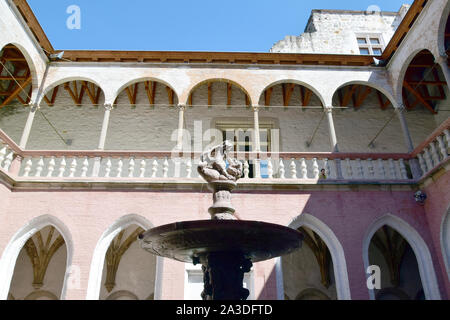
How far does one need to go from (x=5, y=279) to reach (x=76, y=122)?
255 inches

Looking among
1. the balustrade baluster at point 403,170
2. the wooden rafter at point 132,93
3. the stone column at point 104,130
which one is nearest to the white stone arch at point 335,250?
the balustrade baluster at point 403,170

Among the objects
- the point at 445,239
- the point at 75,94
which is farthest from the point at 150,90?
the point at 445,239

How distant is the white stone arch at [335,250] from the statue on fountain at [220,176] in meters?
3.56

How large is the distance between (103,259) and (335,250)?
5299 millimetres

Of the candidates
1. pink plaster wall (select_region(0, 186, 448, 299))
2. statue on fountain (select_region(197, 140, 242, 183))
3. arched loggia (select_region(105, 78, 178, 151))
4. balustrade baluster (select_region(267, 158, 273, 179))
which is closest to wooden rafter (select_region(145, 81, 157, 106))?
arched loggia (select_region(105, 78, 178, 151))

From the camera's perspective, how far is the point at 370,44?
1503 cm

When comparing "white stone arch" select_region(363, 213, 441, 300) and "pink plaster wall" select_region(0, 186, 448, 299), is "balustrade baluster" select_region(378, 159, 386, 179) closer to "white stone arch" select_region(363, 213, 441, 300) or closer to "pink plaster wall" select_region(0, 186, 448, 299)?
"pink plaster wall" select_region(0, 186, 448, 299)

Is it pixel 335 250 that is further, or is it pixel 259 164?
pixel 259 164

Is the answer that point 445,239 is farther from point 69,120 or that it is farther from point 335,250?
point 69,120

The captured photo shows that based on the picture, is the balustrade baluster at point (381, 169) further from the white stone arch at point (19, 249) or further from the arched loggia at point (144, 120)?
the white stone arch at point (19, 249)

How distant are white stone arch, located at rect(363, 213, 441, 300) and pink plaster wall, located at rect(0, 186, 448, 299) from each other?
115 mm

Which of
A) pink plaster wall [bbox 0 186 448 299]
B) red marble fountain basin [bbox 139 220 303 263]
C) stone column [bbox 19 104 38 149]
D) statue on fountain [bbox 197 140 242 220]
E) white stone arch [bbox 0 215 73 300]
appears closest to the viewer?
red marble fountain basin [bbox 139 220 303 263]

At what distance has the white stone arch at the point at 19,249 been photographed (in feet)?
24.2

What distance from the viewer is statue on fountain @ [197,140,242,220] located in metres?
4.62
